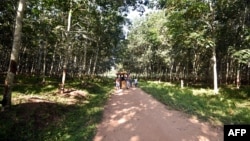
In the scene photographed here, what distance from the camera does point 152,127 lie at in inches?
475

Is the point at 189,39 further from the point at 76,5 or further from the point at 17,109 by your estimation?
the point at 17,109

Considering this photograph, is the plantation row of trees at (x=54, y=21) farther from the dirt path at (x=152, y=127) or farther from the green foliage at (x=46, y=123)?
the dirt path at (x=152, y=127)

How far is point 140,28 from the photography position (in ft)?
234

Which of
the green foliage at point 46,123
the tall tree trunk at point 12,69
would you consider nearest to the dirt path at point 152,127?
the green foliage at point 46,123

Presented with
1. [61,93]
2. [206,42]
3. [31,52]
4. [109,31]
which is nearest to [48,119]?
[61,93]

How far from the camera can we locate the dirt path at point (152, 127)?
10.8 meters

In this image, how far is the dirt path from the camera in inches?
424

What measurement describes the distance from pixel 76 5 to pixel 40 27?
14.3m

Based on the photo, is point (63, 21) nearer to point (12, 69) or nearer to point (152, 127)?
point (12, 69)

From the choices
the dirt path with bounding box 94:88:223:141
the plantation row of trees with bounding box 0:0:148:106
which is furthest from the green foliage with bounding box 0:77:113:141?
the plantation row of trees with bounding box 0:0:148:106

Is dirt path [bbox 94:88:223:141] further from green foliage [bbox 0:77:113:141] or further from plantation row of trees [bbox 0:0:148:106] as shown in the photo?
plantation row of trees [bbox 0:0:148:106]

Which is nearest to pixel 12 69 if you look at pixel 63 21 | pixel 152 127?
pixel 152 127

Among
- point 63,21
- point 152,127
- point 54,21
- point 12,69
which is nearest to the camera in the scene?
point 152,127

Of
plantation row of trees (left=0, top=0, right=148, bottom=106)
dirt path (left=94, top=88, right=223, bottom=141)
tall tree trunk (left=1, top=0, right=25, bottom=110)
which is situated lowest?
dirt path (left=94, top=88, right=223, bottom=141)
